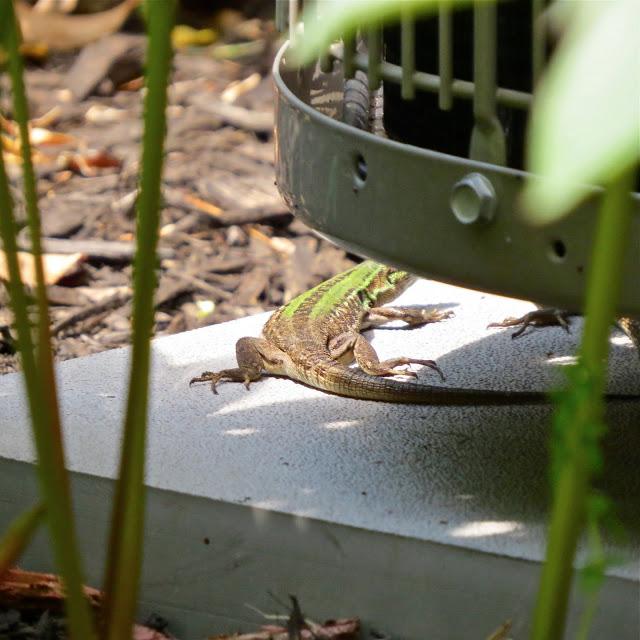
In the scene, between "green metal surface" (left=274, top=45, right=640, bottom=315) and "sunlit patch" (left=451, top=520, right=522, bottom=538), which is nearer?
"green metal surface" (left=274, top=45, right=640, bottom=315)

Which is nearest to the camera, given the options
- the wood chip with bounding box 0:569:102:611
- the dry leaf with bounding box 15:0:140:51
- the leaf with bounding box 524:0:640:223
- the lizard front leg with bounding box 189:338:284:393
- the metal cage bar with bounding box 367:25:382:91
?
the leaf with bounding box 524:0:640:223

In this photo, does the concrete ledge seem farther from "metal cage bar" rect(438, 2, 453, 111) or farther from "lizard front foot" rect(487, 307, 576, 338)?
"metal cage bar" rect(438, 2, 453, 111)

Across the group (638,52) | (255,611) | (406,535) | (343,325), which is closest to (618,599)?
(406,535)

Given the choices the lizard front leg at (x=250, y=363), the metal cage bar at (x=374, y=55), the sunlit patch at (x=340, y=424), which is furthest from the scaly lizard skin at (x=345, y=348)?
the metal cage bar at (x=374, y=55)

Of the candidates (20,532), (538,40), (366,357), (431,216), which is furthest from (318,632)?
(366,357)

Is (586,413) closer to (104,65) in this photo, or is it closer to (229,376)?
(229,376)

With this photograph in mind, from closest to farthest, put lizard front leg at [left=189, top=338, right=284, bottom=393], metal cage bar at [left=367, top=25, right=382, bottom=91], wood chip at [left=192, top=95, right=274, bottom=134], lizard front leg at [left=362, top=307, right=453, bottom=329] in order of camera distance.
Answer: metal cage bar at [left=367, top=25, right=382, bottom=91]
lizard front leg at [left=189, top=338, right=284, bottom=393]
lizard front leg at [left=362, top=307, right=453, bottom=329]
wood chip at [left=192, top=95, right=274, bottom=134]

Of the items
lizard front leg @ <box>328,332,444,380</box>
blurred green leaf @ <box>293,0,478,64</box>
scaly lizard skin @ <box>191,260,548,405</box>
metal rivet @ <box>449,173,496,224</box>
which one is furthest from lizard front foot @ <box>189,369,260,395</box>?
blurred green leaf @ <box>293,0,478,64</box>
